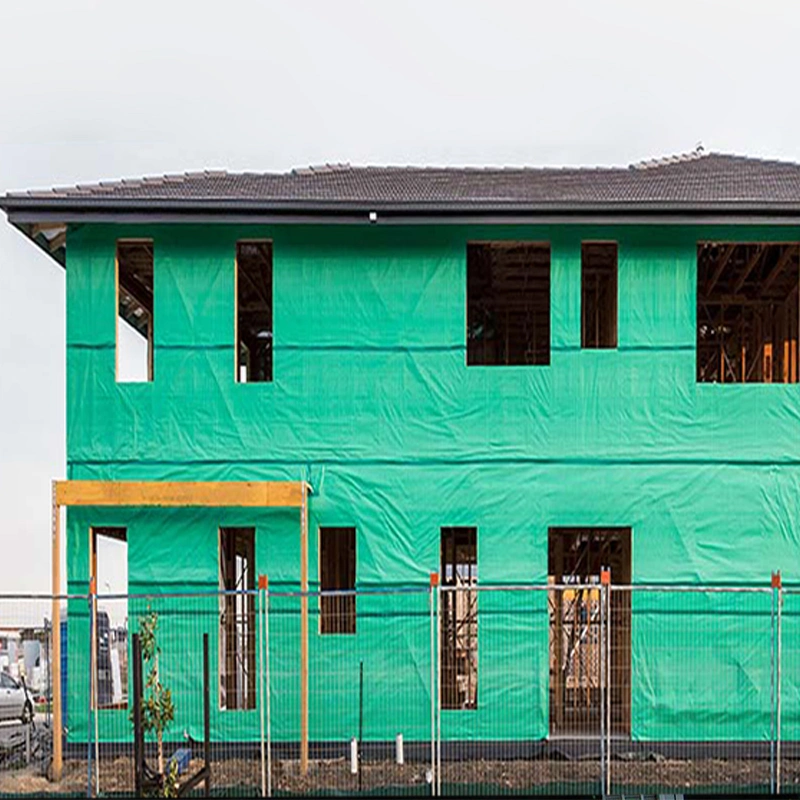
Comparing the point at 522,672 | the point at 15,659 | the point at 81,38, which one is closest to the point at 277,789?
the point at 522,672

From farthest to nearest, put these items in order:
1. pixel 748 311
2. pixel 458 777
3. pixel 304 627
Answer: pixel 748 311, pixel 304 627, pixel 458 777

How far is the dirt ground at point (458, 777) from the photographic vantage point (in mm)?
15008

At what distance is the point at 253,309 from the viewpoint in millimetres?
22156

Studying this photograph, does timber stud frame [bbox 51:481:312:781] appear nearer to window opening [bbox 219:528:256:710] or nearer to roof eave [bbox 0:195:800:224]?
window opening [bbox 219:528:256:710]

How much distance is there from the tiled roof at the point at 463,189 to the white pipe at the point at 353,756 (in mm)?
6683

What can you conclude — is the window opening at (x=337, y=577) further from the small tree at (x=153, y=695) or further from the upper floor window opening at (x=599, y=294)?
the upper floor window opening at (x=599, y=294)

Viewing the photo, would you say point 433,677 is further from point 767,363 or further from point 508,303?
point 767,363

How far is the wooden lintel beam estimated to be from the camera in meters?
16.1

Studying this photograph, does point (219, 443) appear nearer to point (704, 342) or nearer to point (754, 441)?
point (754, 441)

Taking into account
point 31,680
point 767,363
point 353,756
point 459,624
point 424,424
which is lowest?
point 353,756

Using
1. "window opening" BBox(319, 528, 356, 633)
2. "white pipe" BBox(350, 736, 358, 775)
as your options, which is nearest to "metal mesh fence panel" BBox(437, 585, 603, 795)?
"white pipe" BBox(350, 736, 358, 775)

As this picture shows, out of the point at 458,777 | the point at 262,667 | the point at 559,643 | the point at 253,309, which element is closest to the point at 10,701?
the point at 253,309

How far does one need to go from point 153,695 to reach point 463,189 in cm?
788

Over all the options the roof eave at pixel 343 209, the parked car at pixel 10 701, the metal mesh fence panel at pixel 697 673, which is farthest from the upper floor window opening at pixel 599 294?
the parked car at pixel 10 701
